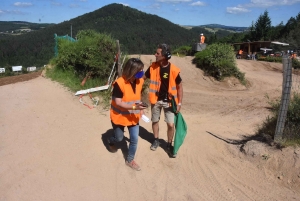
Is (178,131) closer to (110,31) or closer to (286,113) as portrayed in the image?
(286,113)

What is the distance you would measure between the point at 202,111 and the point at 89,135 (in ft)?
15.0

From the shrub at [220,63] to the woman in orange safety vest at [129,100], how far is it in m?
10.3

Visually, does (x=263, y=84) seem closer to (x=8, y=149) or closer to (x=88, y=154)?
(x=88, y=154)

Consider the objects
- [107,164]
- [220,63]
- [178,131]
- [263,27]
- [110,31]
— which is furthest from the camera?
[110,31]

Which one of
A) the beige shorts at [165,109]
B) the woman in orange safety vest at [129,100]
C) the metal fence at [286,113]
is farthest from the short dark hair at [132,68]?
the metal fence at [286,113]

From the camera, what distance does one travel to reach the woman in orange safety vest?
386 centimetres

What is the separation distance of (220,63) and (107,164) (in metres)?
10.4

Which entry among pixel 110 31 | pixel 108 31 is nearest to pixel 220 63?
pixel 110 31

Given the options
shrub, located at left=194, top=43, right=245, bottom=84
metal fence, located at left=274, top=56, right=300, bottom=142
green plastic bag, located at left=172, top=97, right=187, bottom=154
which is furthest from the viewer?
shrub, located at left=194, top=43, right=245, bottom=84

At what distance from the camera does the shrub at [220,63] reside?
1373 centimetres

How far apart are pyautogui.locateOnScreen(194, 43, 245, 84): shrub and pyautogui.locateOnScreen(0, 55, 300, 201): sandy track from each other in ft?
21.9

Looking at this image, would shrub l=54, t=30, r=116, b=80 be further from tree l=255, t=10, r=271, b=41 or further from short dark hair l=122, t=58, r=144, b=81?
tree l=255, t=10, r=271, b=41

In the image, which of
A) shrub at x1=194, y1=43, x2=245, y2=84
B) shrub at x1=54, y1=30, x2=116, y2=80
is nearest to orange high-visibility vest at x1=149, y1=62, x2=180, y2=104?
shrub at x1=54, y1=30, x2=116, y2=80

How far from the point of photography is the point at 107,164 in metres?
4.59
